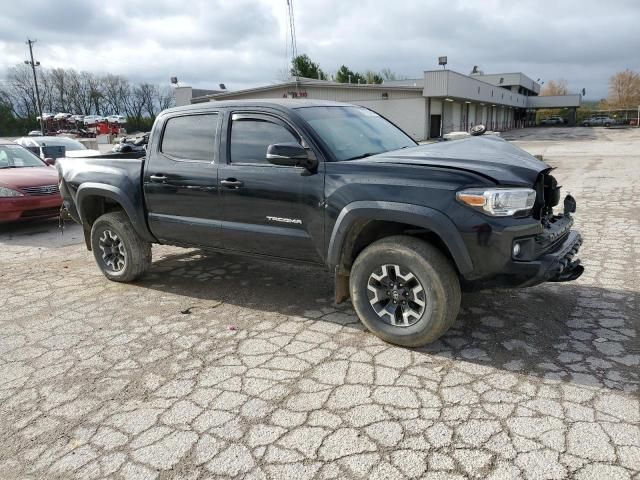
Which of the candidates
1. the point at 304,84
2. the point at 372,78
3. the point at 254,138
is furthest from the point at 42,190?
the point at 372,78

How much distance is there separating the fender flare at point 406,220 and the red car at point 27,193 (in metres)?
6.81

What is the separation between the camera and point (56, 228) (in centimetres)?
Result: 930

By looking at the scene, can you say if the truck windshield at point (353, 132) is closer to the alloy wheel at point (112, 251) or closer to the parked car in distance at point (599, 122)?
the alloy wheel at point (112, 251)

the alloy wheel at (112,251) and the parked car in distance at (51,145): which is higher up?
the parked car in distance at (51,145)

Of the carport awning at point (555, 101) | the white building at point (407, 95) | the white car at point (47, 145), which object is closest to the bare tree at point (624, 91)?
the carport awning at point (555, 101)

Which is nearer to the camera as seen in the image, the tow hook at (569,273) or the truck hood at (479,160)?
the truck hood at (479,160)

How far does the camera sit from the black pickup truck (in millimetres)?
3506

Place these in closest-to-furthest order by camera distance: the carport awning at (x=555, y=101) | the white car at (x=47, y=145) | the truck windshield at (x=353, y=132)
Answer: the truck windshield at (x=353, y=132)
the white car at (x=47, y=145)
the carport awning at (x=555, y=101)

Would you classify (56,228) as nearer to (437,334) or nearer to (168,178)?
(168,178)

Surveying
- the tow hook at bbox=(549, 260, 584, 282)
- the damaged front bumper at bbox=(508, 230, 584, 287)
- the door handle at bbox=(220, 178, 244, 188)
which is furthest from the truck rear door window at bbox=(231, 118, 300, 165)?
the tow hook at bbox=(549, 260, 584, 282)

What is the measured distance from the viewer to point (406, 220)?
3.63 metres

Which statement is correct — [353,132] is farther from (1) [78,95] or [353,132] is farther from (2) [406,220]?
(1) [78,95]

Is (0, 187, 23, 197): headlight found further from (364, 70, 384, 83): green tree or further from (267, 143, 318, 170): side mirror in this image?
(364, 70, 384, 83): green tree

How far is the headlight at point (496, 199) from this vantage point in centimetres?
343
